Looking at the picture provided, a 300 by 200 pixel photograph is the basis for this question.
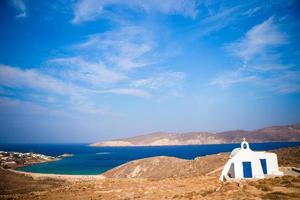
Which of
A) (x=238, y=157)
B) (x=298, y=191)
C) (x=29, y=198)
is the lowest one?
(x=29, y=198)

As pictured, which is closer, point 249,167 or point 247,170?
point 247,170

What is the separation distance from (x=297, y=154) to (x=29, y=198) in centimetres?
3811

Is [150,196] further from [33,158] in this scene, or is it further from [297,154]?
[33,158]

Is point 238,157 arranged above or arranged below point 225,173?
above

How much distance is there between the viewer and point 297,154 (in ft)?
135

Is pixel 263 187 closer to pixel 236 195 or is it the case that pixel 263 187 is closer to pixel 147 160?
pixel 236 195

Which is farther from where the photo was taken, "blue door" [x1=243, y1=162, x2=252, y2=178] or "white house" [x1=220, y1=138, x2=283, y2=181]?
"blue door" [x1=243, y1=162, x2=252, y2=178]

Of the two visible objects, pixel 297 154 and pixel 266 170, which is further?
pixel 297 154

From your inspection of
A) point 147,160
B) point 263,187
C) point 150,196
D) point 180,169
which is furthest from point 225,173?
point 147,160

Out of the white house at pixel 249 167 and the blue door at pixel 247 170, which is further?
the blue door at pixel 247 170

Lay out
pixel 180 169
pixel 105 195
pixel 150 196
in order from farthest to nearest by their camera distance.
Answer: pixel 180 169 < pixel 105 195 < pixel 150 196

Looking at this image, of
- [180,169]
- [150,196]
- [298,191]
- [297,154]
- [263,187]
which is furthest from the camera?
[180,169]

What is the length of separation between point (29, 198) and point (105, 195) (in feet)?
26.4

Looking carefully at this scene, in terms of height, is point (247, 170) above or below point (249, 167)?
below
